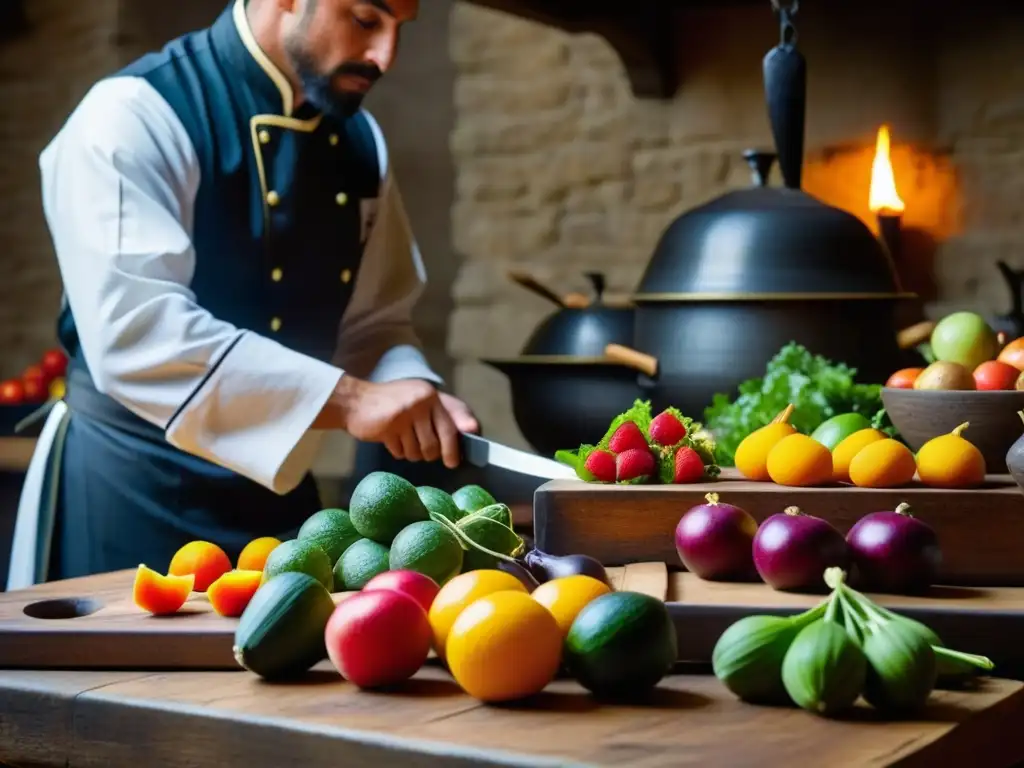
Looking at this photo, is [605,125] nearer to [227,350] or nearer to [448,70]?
[448,70]

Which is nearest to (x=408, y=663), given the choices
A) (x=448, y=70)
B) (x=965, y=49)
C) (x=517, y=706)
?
(x=517, y=706)

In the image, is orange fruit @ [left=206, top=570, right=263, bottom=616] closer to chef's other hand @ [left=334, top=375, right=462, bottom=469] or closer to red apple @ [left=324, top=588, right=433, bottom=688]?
red apple @ [left=324, top=588, right=433, bottom=688]

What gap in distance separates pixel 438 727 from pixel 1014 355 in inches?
35.2

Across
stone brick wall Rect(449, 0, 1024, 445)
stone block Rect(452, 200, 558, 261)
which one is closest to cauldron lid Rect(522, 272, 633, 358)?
stone brick wall Rect(449, 0, 1024, 445)

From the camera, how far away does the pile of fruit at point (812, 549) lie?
1.07 meters

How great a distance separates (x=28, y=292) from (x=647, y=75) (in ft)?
6.67

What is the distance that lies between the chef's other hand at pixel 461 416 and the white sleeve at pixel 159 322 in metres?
0.16

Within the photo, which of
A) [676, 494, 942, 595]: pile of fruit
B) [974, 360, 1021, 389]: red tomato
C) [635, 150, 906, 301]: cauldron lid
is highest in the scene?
[635, 150, 906, 301]: cauldron lid

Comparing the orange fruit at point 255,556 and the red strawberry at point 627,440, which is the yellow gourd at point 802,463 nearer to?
the red strawberry at point 627,440

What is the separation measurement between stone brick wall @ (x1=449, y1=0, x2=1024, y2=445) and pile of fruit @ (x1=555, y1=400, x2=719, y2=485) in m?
1.94

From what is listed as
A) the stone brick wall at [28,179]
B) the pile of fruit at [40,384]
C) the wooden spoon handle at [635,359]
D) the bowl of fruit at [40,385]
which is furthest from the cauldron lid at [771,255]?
the stone brick wall at [28,179]

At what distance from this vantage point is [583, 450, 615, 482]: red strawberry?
1.32 meters

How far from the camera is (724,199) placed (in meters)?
2.41

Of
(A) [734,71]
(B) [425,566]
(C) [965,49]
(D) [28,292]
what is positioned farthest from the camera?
(D) [28,292]
